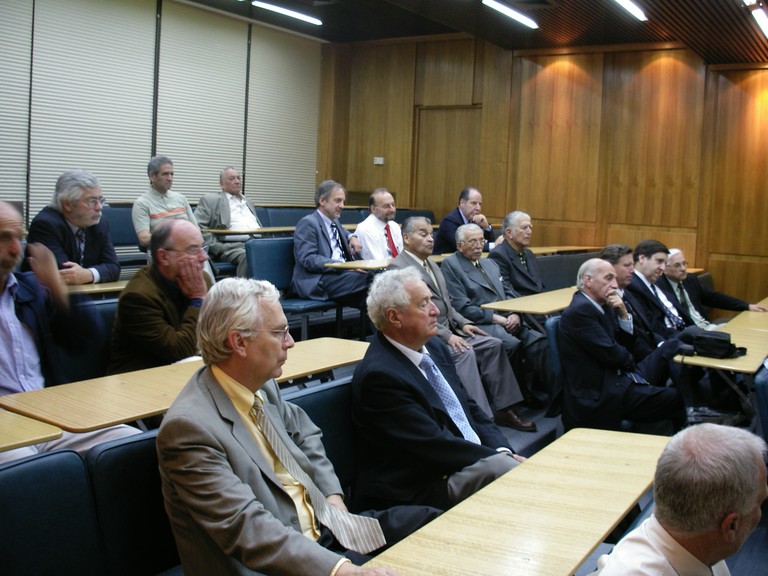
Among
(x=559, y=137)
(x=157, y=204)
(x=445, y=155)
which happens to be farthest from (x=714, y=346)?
(x=445, y=155)

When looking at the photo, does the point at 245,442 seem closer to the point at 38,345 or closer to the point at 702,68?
the point at 38,345

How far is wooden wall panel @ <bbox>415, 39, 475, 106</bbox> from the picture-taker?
10914 millimetres

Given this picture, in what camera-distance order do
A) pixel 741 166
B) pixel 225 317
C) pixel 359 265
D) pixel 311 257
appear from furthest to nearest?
1. pixel 741 166
2. pixel 311 257
3. pixel 359 265
4. pixel 225 317

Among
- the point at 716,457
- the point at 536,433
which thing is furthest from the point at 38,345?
the point at 536,433

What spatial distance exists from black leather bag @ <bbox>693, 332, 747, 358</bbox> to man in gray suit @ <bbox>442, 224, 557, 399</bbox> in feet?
4.30

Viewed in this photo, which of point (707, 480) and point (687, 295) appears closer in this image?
point (707, 480)

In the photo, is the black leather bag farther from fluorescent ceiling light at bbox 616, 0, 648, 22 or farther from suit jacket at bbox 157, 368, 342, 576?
fluorescent ceiling light at bbox 616, 0, 648, 22

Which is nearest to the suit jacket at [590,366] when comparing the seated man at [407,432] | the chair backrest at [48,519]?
the seated man at [407,432]

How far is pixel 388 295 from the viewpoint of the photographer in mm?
2908

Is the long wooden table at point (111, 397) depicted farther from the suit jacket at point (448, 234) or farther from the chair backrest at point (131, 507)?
the suit jacket at point (448, 234)

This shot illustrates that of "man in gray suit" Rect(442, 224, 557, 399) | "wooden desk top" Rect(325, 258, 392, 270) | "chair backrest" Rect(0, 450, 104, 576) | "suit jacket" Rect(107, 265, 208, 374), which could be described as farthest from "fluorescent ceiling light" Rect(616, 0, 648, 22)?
"chair backrest" Rect(0, 450, 104, 576)

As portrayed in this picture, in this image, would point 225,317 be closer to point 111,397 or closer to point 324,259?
point 111,397

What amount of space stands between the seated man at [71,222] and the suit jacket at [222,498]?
8.73 ft

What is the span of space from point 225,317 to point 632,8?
683 centimetres
